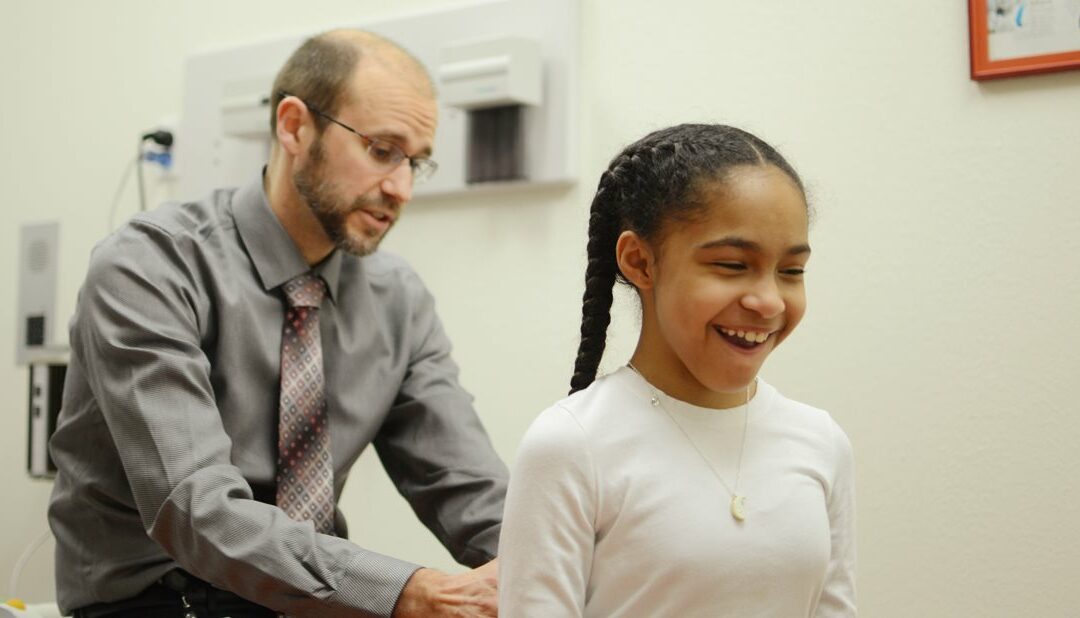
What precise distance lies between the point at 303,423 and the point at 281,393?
0.18 ft

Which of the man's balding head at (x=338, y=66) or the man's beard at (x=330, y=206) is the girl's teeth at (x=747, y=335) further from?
the man's balding head at (x=338, y=66)

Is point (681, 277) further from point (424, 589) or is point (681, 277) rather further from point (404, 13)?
point (404, 13)

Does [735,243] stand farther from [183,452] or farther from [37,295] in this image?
[37,295]

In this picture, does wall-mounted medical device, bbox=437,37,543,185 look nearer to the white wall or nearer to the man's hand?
the white wall

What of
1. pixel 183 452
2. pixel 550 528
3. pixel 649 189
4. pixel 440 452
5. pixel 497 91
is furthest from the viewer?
pixel 497 91

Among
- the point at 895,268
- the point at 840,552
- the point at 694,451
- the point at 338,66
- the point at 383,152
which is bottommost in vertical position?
the point at 840,552

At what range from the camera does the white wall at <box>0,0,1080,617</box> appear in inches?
67.1

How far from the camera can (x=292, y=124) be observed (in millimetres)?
1895

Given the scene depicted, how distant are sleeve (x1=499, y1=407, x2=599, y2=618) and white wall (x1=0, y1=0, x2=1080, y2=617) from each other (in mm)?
748

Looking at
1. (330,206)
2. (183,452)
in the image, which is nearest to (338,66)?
(330,206)

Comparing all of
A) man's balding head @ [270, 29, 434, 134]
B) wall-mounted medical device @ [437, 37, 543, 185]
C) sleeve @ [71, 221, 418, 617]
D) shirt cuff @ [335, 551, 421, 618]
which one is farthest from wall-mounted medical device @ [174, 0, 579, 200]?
shirt cuff @ [335, 551, 421, 618]

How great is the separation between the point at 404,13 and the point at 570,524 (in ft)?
5.25

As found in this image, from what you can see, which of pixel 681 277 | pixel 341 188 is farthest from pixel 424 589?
pixel 341 188

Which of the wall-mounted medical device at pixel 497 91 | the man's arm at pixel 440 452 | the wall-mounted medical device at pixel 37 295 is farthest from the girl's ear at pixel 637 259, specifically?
the wall-mounted medical device at pixel 37 295
